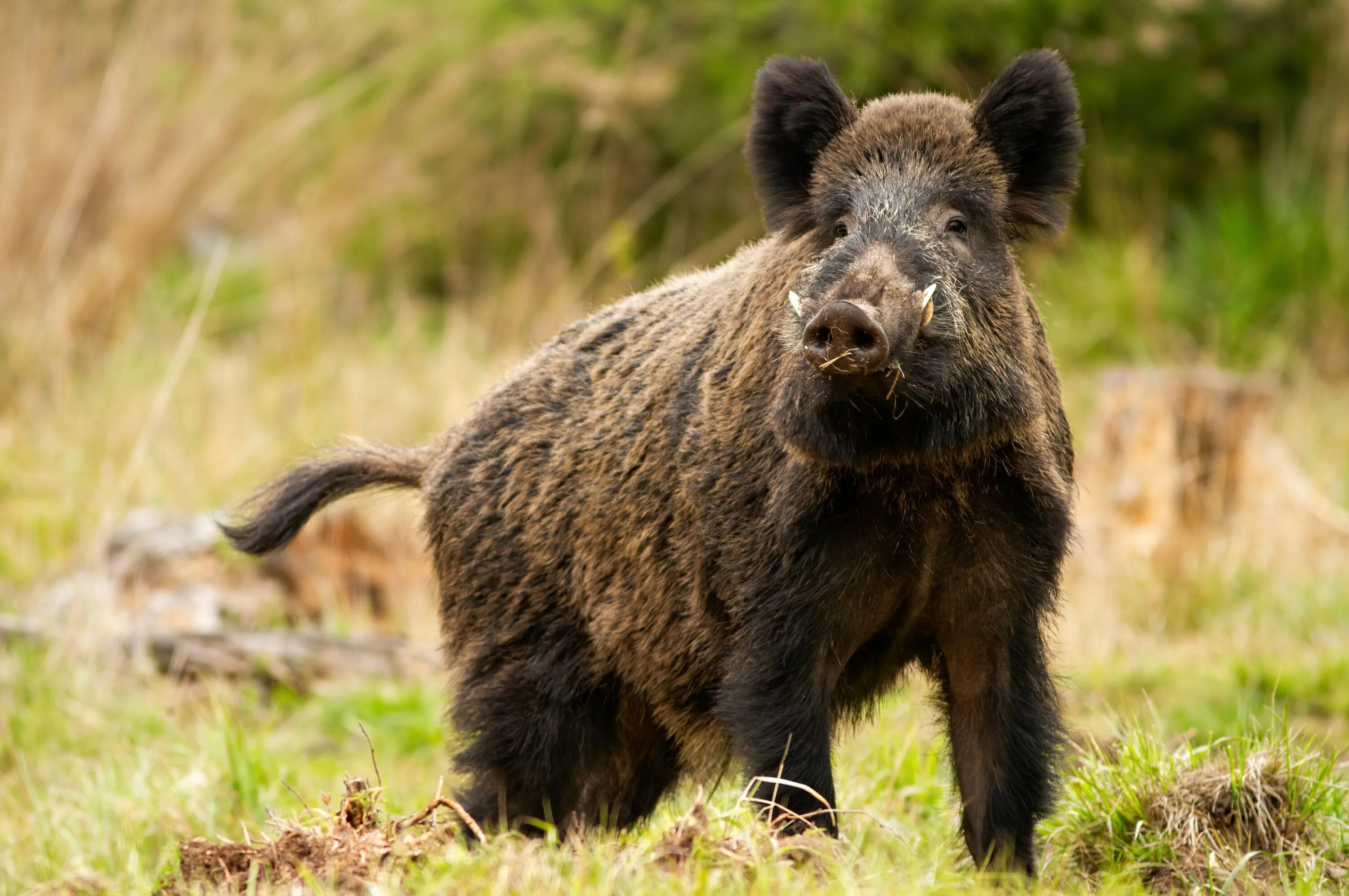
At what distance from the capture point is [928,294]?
354 cm

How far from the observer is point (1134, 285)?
11547 mm

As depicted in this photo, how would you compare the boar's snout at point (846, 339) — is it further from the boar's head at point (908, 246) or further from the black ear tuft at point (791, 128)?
the black ear tuft at point (791, 128)

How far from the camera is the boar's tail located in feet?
16.3

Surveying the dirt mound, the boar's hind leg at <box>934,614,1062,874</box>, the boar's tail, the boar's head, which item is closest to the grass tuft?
the boar's hind leg at <box>934,614,1062,874</box>

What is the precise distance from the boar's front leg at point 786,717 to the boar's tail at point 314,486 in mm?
1693

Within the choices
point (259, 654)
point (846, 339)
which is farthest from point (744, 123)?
point (846, 339)

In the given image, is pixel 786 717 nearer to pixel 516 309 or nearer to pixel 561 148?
pixel 516 309

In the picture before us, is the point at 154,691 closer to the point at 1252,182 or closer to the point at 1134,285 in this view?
the point at 1134,285

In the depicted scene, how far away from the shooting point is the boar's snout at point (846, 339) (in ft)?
10.9

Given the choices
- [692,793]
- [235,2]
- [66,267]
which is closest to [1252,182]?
[235,2]

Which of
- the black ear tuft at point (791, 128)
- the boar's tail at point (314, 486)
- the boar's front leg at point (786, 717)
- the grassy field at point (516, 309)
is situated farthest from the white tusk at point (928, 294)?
the boar's tail at point (314, 486)

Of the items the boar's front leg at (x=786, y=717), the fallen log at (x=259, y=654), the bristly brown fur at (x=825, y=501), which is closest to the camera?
the bristly brown fur at (x=825, y=501)

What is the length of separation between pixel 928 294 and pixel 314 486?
7.72 ft

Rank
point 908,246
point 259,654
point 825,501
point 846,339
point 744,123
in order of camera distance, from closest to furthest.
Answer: point 846,339 → point 908,246 → point 825,501 → point 259,654 → point 744,123
